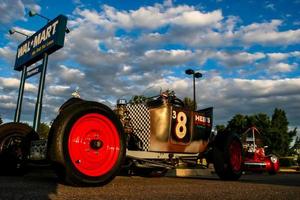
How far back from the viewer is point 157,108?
22.5 feet

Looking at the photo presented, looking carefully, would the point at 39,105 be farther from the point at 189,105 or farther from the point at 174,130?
the point at 174,130

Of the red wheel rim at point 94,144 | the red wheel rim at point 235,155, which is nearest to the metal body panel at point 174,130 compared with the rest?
the red wheel rim at point 235,155

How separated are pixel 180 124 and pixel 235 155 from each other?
161 cm

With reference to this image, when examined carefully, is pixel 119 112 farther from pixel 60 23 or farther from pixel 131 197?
pixel 60 23

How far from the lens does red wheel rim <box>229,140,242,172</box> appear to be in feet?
25.3

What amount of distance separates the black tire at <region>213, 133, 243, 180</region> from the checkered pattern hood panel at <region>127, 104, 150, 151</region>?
5.38ft

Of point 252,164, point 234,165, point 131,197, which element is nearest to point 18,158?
point 131,197

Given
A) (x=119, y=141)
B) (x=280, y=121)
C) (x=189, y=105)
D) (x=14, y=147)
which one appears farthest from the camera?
(x=280, y=121)

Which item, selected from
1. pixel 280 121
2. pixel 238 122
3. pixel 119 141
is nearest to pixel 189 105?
pixel 119 141

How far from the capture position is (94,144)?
196 inches

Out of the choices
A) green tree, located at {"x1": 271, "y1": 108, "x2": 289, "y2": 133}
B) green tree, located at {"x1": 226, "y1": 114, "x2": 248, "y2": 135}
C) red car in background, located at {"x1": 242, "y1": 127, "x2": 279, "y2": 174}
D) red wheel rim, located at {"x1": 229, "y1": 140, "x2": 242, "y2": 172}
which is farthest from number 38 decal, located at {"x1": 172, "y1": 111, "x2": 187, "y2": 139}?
green tree, located at {"x1": 226, "y1": 114, "x2": 248, "y2": 135}

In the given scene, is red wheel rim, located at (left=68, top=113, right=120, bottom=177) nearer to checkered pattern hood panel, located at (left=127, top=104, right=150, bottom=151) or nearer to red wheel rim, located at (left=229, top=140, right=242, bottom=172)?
checkered pattern hood panel, located at (left=127, top=104, right=150, bottom=151)

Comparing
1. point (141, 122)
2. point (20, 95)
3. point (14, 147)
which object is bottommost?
point (14, 147)

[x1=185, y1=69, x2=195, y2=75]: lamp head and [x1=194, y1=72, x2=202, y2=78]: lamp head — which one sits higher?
[x1=185, y1=69, x2=195, y2=75]: lamp head
